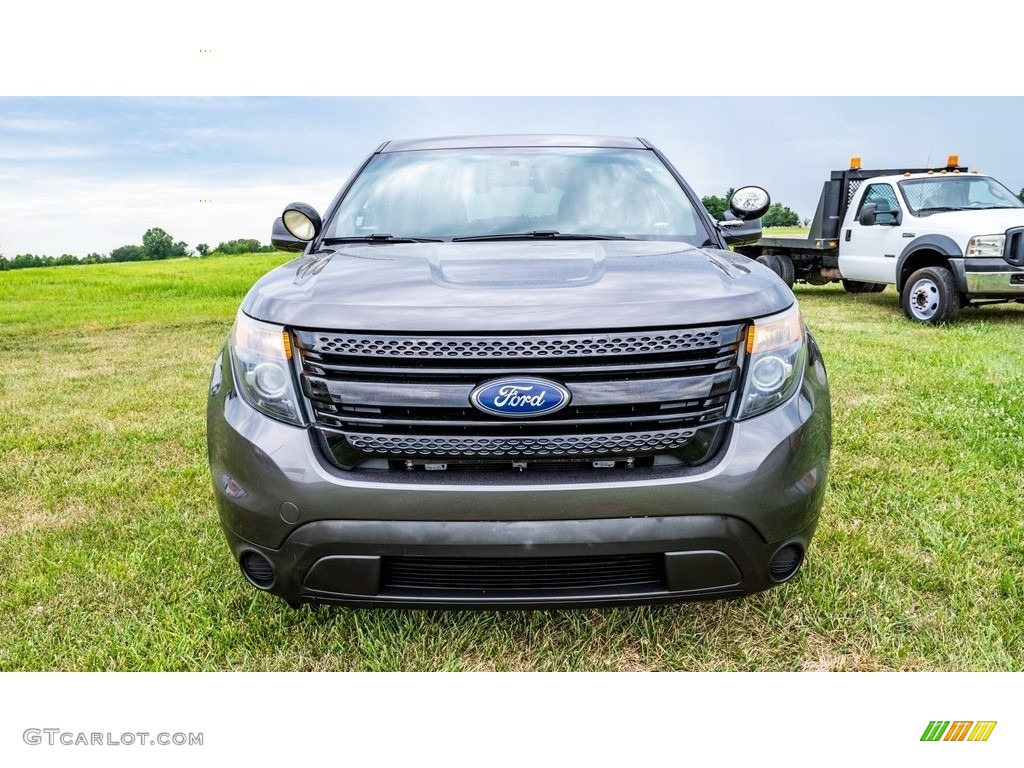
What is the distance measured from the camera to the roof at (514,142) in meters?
3.71

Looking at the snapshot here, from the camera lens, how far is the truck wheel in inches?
380

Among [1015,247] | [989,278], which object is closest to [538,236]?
[989,278]

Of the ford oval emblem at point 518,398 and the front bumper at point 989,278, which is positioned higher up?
the ford oval emblem at point 518,398

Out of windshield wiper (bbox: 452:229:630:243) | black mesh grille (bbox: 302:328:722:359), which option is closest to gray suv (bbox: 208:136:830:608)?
black mesh grille (bbox: 302:328:722:359)

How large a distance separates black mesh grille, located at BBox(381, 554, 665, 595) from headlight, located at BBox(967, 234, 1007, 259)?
30.2 ft

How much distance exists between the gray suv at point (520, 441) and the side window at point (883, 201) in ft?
32.2

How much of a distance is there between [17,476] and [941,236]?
10.1 metres

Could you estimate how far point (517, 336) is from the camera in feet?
6.70

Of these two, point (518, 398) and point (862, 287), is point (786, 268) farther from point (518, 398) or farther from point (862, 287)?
point (518, 398)

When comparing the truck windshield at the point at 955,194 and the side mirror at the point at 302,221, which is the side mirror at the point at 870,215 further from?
the side mirror at the point at 302,221

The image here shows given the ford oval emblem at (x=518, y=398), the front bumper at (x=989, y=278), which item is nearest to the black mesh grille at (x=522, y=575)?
the ford oval emblem at (x=518, y=398)

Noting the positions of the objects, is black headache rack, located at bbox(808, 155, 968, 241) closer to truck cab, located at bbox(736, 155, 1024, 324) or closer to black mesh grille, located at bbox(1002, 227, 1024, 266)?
truck cab, located at bbox(736, 155, 1024, 324)

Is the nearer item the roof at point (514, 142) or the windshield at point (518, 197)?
the windshield at point (518, 197)

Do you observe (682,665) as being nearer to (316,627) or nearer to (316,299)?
(316,627)
